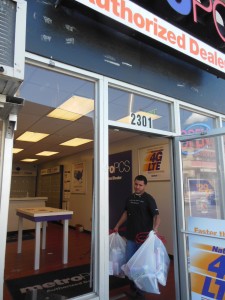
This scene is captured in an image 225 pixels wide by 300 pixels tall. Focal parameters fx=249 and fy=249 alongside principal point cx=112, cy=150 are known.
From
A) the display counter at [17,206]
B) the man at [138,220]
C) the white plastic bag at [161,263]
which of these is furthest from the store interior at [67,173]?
the white plastic bag at [161,263]

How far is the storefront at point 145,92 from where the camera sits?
6.65 feet

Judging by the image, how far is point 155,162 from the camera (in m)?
4.96

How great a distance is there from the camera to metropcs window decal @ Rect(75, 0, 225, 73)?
2195 mm

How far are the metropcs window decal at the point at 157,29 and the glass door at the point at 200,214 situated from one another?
3.18 ft

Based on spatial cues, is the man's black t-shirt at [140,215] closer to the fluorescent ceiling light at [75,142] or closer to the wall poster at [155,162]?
the wall poster at [155,162]

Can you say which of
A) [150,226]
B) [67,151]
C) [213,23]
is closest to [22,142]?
[67,151]

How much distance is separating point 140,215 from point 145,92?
4.79 ft

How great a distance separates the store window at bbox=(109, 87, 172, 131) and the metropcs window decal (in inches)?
23.8

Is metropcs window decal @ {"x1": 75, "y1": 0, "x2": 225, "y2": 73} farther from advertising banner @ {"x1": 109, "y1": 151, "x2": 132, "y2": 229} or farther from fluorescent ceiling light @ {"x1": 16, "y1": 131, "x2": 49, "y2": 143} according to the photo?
fluorescent ceiling light @ {"x1": 16, "y1": 131, "x2": 49, "y2": 143}

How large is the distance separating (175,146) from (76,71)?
1.36m

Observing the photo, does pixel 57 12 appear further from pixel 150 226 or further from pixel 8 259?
pixel 8 259

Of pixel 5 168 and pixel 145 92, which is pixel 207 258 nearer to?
pixel 145 92

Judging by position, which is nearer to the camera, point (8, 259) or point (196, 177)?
point (196, 177)

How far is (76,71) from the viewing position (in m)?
2.10
